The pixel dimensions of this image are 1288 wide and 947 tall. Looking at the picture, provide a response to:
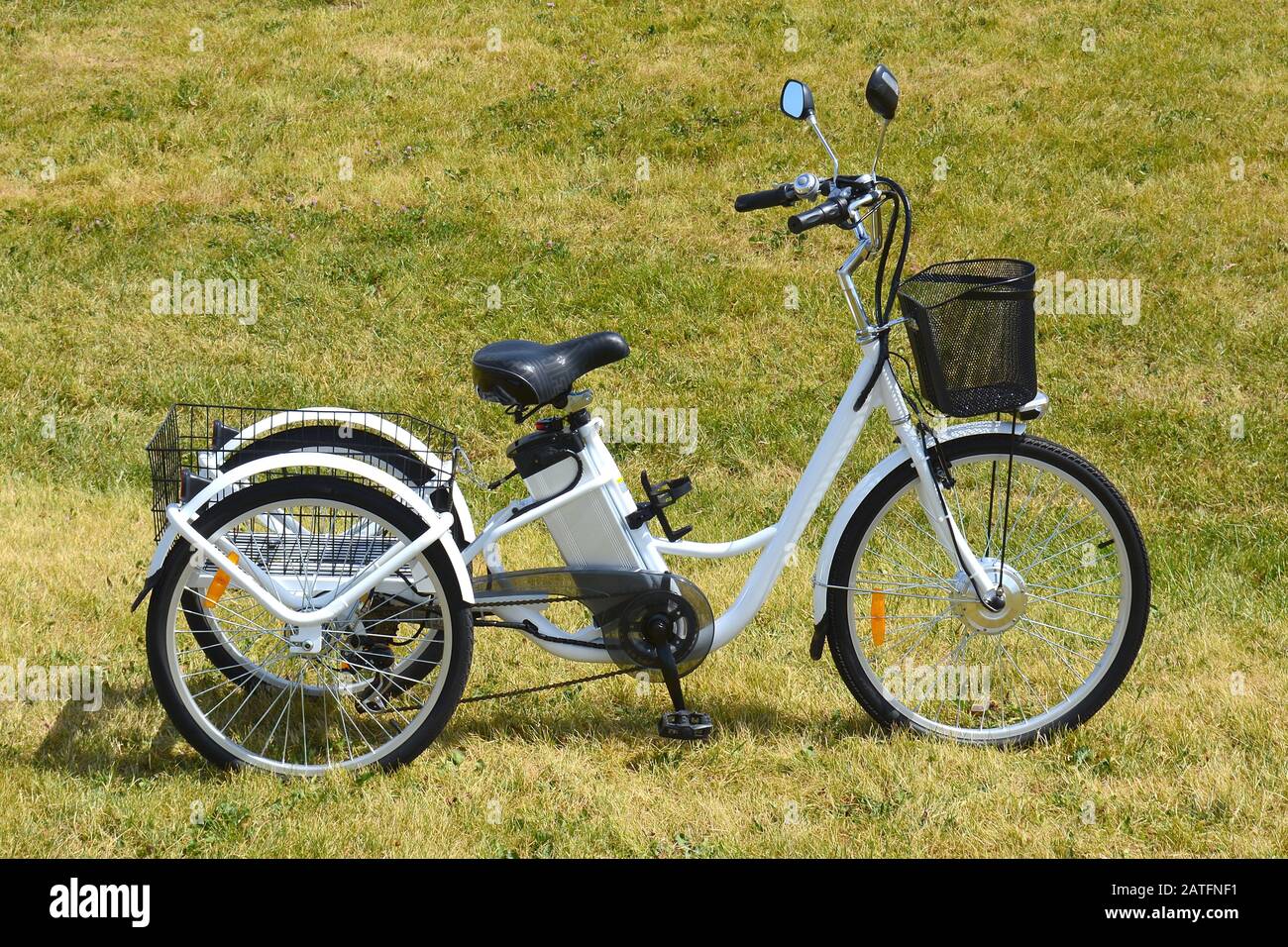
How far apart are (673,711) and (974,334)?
148 cm

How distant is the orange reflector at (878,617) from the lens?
395 cm

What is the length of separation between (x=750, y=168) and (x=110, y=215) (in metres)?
4.89

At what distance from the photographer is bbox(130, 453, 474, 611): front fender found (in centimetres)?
365

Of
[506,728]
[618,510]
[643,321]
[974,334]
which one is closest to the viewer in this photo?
[974,334]

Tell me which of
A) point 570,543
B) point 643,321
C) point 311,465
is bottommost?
point 570,543

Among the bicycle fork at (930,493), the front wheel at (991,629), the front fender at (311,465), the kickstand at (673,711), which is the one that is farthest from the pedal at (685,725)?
the bicycle fork at (930,493)

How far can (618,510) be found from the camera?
3.98 metres

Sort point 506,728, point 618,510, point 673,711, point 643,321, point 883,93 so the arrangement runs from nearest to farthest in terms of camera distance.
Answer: point 883,93
point 618,510
point 673,711
point 506,728
point 643,321

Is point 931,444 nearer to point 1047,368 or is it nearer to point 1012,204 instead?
point 1047,368

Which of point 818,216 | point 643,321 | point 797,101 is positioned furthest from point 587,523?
point 643,321

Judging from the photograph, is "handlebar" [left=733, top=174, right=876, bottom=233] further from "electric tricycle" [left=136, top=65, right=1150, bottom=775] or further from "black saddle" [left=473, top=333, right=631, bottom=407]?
"black saddle" [left=473, top=333, right=631, bottom=407]

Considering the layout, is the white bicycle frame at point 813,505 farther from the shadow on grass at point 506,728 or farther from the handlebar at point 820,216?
the shadow on grass at point 506,728

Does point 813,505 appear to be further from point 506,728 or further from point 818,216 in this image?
point 506,728
